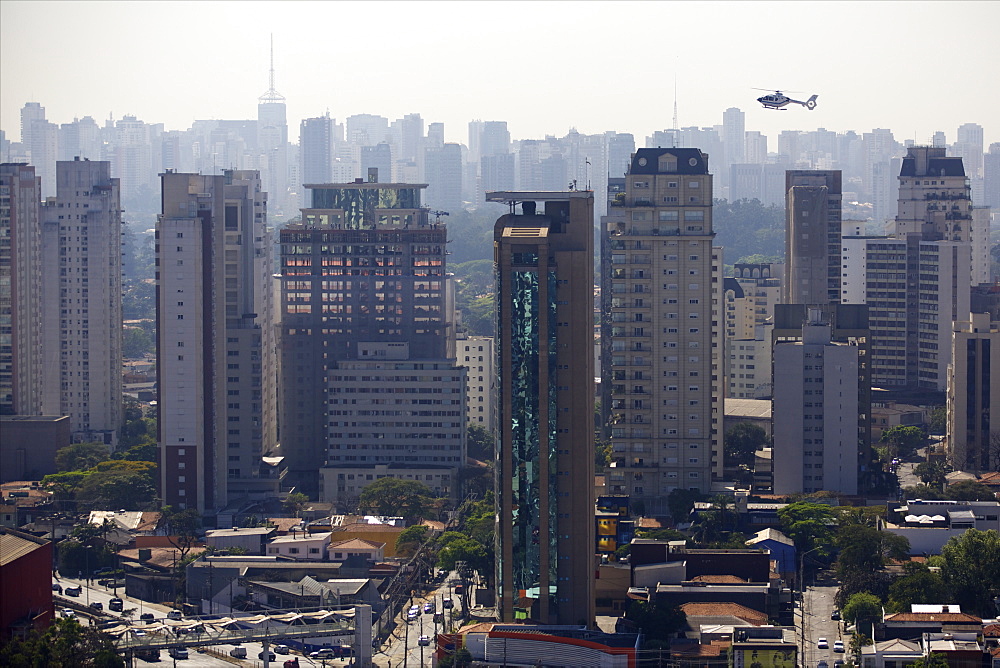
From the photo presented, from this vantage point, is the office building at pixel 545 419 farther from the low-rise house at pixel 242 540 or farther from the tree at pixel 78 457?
the tree at pixel 78 457

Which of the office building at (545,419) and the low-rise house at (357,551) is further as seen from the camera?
the low-rise house at (357,551)

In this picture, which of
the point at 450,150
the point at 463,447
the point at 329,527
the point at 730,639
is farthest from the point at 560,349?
the point at 450,150

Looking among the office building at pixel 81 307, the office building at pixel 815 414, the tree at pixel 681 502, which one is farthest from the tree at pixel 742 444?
the office building at pixel 81 307

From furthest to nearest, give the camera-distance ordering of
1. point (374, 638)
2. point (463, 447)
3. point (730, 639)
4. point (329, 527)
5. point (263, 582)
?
point (463, 447) → point (329, 527) → point (263, 582) → point (374, 638) → point (730, 639)

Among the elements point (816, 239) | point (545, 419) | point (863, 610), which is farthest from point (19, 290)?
point (863, 610)

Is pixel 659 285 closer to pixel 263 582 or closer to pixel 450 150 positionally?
pixel 263 582
